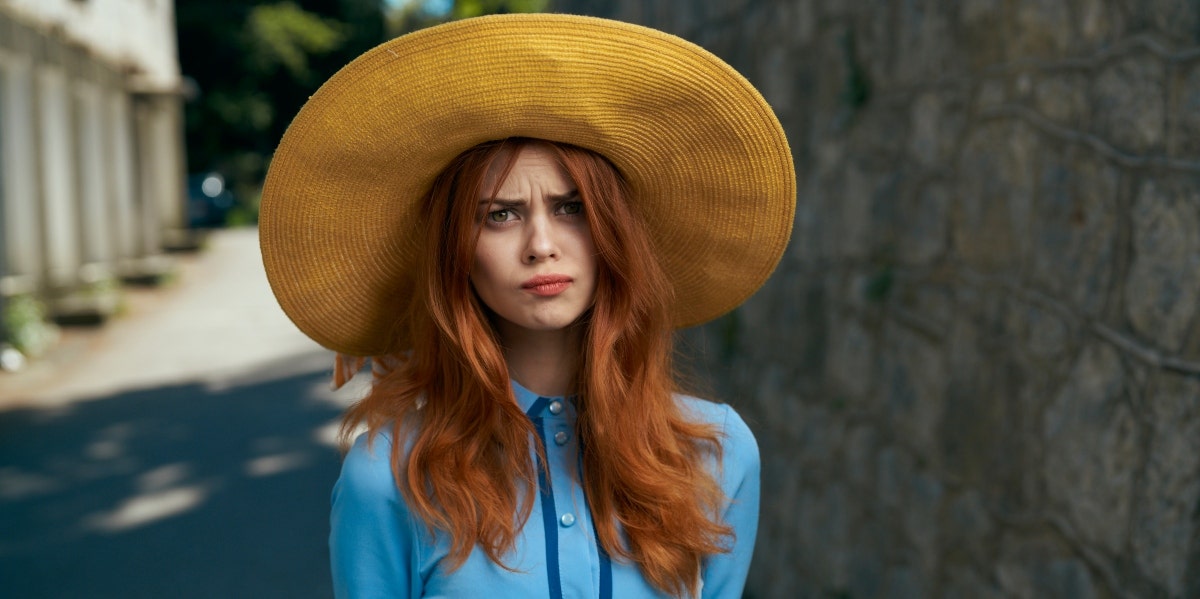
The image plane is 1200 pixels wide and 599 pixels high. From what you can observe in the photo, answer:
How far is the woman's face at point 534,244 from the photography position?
1.59 metres

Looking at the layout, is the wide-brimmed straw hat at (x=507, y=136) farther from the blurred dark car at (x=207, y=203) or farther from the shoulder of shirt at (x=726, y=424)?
the blurred dark car at (x=207, y=203)

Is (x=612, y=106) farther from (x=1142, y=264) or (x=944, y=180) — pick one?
(x=944, y=180)

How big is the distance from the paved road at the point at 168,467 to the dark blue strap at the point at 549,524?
3026mm

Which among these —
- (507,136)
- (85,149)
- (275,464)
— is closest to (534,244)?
(507,136)

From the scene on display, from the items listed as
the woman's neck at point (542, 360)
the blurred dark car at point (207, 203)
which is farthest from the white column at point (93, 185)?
the woman's neck at point (542, 360)

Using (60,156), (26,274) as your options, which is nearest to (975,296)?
(26,274)

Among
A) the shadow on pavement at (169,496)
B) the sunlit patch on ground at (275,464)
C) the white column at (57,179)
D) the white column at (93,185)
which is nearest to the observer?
the shadow on pavement at (169,496)

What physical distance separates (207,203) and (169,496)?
69.6 feet

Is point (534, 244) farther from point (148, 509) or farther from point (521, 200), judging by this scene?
point (148, 509)

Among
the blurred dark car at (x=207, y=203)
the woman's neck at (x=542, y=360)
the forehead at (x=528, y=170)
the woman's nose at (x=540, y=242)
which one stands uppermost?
the forehead at (x=528, y=170)

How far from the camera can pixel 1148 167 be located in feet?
6.68

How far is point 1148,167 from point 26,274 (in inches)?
413

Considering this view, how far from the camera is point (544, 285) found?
161cm

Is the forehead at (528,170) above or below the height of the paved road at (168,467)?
above
